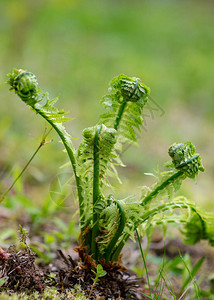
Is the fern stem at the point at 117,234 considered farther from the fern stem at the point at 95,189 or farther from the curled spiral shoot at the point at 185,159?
the curled spiral shoot at the point at 185,159

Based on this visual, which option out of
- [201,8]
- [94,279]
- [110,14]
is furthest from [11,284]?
[201,8]

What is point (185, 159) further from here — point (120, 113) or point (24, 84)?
point (24, 84)

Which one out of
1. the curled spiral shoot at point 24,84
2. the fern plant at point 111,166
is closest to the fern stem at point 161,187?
the fern plant at point 111,166

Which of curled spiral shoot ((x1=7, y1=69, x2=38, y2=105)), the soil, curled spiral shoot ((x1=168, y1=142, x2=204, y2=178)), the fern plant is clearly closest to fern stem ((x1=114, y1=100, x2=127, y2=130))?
the fern plant

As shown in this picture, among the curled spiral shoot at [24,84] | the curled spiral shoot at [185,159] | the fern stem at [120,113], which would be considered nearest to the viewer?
the curled spiral shoot at [24,84]

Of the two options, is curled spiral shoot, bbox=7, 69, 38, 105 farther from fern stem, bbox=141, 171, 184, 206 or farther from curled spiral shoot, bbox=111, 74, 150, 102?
fern stem, bbox=141, 171, 184, 206

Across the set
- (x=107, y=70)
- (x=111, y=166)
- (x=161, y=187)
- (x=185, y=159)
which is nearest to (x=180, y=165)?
(x=185, y=159)

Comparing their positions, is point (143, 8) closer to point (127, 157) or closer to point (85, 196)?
point (127, 157)
